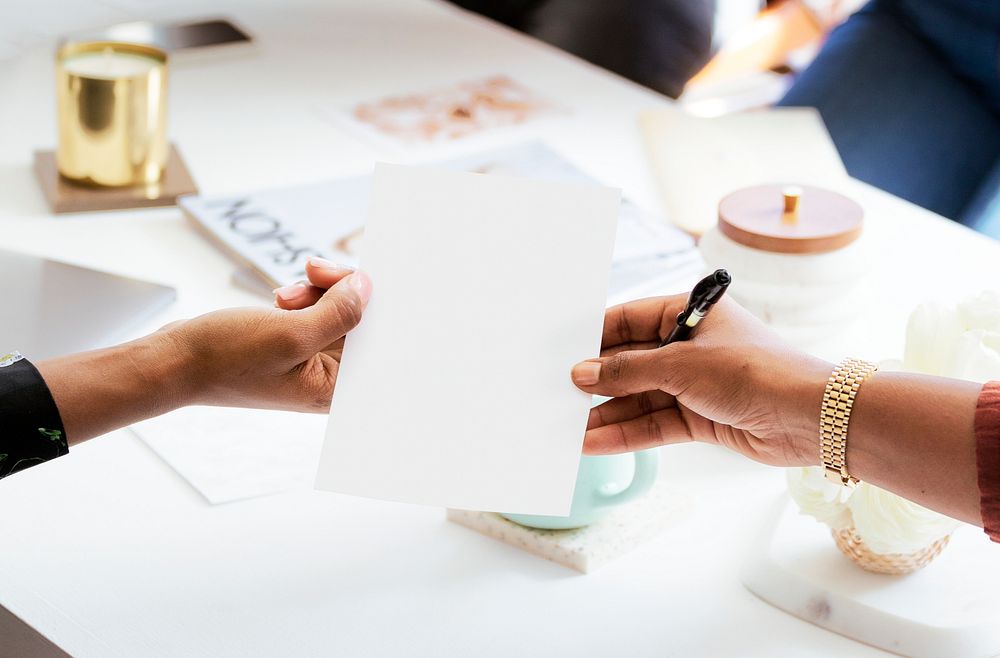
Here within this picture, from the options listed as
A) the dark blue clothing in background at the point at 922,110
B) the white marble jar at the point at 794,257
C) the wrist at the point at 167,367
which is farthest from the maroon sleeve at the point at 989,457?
the dark blue clothing in background at the point at 922,110

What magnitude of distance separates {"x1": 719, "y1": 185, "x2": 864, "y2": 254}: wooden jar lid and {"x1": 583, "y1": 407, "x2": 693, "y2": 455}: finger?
0.69 ft

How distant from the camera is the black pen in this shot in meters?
0.80

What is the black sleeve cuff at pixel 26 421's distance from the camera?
810 millimetres

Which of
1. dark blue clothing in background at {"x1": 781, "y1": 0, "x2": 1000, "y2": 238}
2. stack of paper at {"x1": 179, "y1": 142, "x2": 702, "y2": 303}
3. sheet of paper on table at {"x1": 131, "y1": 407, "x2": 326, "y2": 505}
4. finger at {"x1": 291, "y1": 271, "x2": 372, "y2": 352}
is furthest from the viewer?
dark blue clothing in background at {"x1": 781, "y1": 0, "x2": 1000, "y2": 238}

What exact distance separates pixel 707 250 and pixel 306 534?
47 centimetres

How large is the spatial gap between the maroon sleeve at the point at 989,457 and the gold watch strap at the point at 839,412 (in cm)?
8

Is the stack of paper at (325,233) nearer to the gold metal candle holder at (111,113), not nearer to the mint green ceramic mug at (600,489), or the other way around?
the gold metal candle holder at (111,113)

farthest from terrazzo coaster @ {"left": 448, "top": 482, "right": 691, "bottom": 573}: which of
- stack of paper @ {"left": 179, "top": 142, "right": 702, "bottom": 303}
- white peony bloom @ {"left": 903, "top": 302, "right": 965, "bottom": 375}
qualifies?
stack of paper @ {"left": 179, "top": 142, "right": 702, "bottom": 303}

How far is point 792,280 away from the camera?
1.03 m

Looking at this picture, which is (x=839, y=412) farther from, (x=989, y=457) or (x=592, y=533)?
(x=592, y=533)

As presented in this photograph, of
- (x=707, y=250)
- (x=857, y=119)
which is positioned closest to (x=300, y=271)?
Result: (x=707, y=250)

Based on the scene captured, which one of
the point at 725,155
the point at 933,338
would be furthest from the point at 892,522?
the point at 725,155

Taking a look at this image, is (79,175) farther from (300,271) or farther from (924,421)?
(924,421)

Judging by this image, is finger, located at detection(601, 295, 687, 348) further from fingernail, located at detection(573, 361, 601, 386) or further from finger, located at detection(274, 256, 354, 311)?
finger, located at detection(274, 256, 354, 311)
